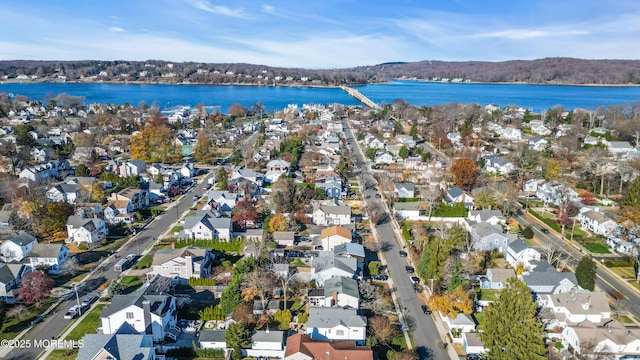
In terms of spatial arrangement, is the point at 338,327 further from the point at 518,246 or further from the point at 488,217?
the point at 488,217

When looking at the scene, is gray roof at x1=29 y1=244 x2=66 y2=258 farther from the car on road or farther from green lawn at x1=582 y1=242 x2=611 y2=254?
green lawn at x1=582 y1=242 x2=611 y2=254

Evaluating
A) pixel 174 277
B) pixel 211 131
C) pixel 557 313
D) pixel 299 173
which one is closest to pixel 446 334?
pixel 557 313

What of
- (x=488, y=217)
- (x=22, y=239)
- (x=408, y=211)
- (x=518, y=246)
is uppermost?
(x=488, y=217)

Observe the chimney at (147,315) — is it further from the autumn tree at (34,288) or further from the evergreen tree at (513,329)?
the evergreen tree at (513,329)

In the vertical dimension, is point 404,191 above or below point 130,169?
below

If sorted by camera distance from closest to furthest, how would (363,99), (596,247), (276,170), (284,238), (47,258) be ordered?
(47,258) < (284,238) < (596,247) < (276,170) < (363,99)

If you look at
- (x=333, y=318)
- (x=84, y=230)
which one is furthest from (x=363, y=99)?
(x=333, y=318)
